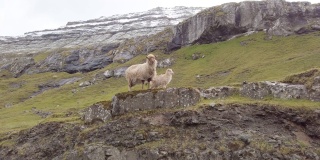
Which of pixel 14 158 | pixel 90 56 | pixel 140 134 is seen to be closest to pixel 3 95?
pixel 90 56

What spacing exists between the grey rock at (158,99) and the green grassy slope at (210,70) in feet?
115

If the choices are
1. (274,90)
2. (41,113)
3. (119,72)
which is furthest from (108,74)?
(274,90)

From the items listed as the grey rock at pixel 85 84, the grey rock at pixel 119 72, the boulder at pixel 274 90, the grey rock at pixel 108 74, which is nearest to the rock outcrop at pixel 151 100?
the boulder at pixel 274 90

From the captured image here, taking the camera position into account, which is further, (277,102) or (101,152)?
(101,152)

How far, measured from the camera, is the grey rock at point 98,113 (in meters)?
32.0

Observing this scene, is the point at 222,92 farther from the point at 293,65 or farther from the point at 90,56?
the point at 90,56

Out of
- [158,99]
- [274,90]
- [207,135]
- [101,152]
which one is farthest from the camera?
[158,99]

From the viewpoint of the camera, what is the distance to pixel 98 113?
107 feet

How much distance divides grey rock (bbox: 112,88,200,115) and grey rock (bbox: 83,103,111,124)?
1.49 m

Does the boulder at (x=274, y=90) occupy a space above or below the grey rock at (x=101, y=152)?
above

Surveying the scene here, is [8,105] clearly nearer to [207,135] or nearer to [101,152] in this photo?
[101,152]

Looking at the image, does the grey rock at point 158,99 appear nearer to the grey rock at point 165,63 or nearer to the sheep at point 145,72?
the sheep at point 145,72

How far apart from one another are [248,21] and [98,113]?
267ft

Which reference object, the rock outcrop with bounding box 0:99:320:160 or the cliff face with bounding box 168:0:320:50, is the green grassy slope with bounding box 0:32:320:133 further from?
the rock outcrop with bounding box 0:99:320:160
